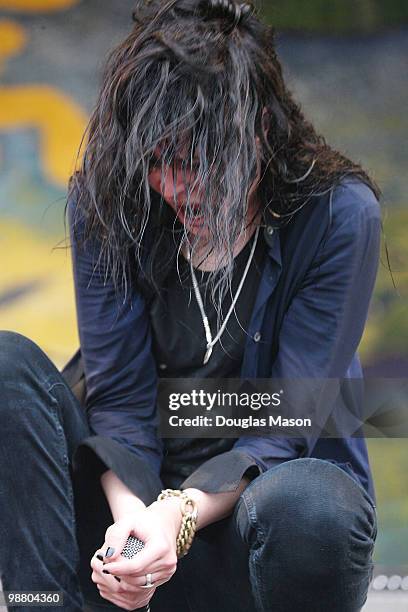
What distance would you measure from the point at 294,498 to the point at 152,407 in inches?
14.0

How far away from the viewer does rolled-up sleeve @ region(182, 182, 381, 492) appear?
4.50 feet

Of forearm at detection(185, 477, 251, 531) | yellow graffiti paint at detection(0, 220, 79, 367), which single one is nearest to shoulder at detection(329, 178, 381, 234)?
forearm at detection(185, 477, 251, 531)

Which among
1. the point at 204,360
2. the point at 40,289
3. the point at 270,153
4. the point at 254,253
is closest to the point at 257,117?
the point at 270,153

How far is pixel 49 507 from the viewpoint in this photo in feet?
4.19

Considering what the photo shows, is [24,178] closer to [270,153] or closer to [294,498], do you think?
Result: [270,153]

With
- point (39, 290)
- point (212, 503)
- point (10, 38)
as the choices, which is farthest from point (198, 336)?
point (10, 38)

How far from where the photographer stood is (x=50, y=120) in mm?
1999

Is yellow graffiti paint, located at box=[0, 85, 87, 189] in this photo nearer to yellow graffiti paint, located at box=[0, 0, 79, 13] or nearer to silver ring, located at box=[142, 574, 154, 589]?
yellow graffiti paint, located at box=[0, 0, 79, 13]

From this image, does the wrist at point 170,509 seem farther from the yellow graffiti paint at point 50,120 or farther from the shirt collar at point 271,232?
the yellow graffiti paint at point 50,120

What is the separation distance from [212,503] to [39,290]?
819 millimetres

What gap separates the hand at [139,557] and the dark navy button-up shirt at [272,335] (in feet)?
0.32

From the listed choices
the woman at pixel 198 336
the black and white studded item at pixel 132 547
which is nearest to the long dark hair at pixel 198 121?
the woman at pixel 198 336

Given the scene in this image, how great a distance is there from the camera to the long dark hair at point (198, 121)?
47.8 inches

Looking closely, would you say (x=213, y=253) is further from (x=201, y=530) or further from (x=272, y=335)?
(x=201, y=530)
